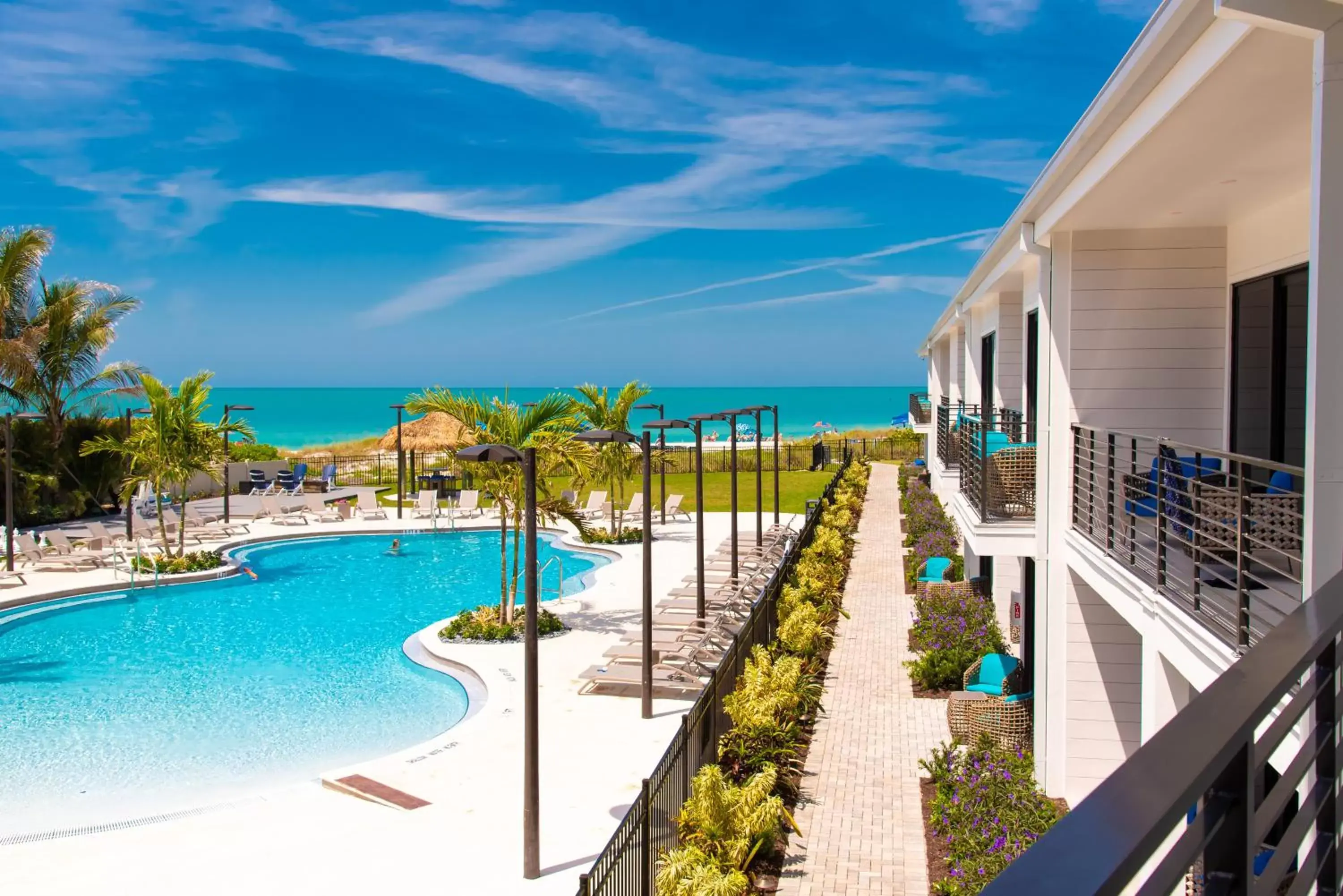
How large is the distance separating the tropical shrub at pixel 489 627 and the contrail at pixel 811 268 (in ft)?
323

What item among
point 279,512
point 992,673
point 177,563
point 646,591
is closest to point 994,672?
point 992,673

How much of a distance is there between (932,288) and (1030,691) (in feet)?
462

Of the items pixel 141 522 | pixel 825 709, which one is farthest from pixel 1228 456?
pixel 141 522

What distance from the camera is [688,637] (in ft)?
47.2

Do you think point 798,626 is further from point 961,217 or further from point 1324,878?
point 961,217

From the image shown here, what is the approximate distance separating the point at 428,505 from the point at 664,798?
2341 centimetres

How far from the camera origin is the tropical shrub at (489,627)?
52.4ft

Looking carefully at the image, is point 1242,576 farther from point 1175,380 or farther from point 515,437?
point 515,437

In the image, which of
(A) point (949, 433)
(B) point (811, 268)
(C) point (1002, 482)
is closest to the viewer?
(C) point (1002, 482)

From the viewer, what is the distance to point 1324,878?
1741 mm

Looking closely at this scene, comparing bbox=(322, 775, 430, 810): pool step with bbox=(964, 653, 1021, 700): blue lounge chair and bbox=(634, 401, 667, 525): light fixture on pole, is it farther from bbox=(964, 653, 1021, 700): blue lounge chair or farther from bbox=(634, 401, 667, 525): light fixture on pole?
bbox=(964, 653, 1021, 700): blue lounge chair

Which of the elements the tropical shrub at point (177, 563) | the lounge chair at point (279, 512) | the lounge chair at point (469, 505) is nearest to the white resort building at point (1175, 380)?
the tropical shrub at point (177, 563)

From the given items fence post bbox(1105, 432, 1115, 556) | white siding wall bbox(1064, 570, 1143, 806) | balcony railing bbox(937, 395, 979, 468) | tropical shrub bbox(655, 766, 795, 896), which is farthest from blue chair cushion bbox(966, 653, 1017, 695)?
tropical shrub bbox(655, 766, 795, 896)

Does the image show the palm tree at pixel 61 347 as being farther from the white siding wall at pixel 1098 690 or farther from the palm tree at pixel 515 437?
the white siding wall at pixel 1098 690
